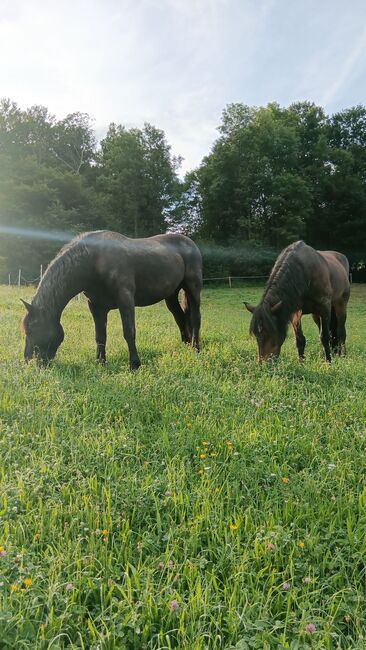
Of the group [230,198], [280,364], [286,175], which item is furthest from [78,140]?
[280,364]

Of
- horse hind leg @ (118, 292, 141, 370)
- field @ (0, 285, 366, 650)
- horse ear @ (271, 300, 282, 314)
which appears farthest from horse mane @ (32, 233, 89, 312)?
horse ear @ (271, 300, 282, 314)

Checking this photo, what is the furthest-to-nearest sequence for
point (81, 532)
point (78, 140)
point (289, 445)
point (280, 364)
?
point (78, 140), point (280, 364), point (289, 445), point (81, 532)

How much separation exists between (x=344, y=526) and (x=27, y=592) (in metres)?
1.67

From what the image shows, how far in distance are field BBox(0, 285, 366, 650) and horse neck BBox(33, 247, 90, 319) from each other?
157 cm

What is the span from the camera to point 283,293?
6055mm

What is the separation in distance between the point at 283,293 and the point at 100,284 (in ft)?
9.29

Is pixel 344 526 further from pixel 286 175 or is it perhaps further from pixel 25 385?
pixel 286 175

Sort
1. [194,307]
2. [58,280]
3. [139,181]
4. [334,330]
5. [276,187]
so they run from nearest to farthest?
1. [58,280]
2. [194,307]
3. [334,330]
4. [276,187]
5. [139,181]

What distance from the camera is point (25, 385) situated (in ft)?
14.0

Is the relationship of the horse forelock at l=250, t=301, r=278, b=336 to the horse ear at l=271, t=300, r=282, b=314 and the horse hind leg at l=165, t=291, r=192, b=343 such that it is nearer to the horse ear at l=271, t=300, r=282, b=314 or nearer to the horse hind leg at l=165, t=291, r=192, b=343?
the horse ear at l=271, t=300, r=282, b=314

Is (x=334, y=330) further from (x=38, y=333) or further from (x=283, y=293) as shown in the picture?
(x=38, y=333)

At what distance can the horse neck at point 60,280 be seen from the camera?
5578 millimetres

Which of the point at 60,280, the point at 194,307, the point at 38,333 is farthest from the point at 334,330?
the point at 38,333

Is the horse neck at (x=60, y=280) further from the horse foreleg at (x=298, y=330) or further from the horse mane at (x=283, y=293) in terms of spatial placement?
the horse foreleg at (x=298, y=330)
